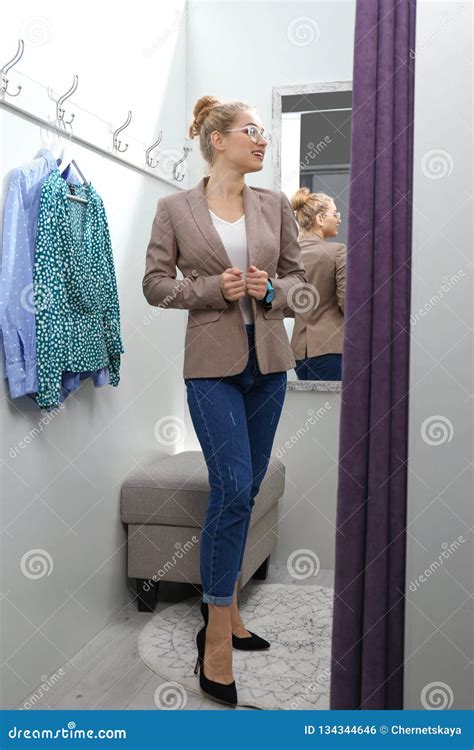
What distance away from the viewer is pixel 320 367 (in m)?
2.76

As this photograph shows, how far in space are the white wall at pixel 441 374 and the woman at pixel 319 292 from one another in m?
1.56

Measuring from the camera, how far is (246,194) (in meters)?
1.92

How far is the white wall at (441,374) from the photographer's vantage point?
1.06 metres

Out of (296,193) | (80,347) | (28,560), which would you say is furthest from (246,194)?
(28,560)

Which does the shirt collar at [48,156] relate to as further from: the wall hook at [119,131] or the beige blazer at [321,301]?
the beige blazer at [321,301]

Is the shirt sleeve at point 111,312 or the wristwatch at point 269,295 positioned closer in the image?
the wristwatch at point 269,295

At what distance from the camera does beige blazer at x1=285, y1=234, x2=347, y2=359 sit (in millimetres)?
2660

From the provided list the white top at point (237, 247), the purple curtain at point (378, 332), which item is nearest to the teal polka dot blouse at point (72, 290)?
the white top at point (237, 247)

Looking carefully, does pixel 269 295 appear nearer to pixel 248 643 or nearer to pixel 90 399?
pixel 90 399

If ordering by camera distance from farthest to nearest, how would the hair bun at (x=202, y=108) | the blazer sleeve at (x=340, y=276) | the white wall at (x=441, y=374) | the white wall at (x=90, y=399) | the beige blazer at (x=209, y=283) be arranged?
1. the blazer sleeve at (x=340, y=276)
2. the hair bun at (x=202, y=108)
3. the beige blazer at (x=209, y=283)
4. the white wall at (x=90, y=399)
5. the white wall at (x=441, y=374)

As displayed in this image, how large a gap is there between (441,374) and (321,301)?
1624mm

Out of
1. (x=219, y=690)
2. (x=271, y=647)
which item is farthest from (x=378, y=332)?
(x=271, y=647)
